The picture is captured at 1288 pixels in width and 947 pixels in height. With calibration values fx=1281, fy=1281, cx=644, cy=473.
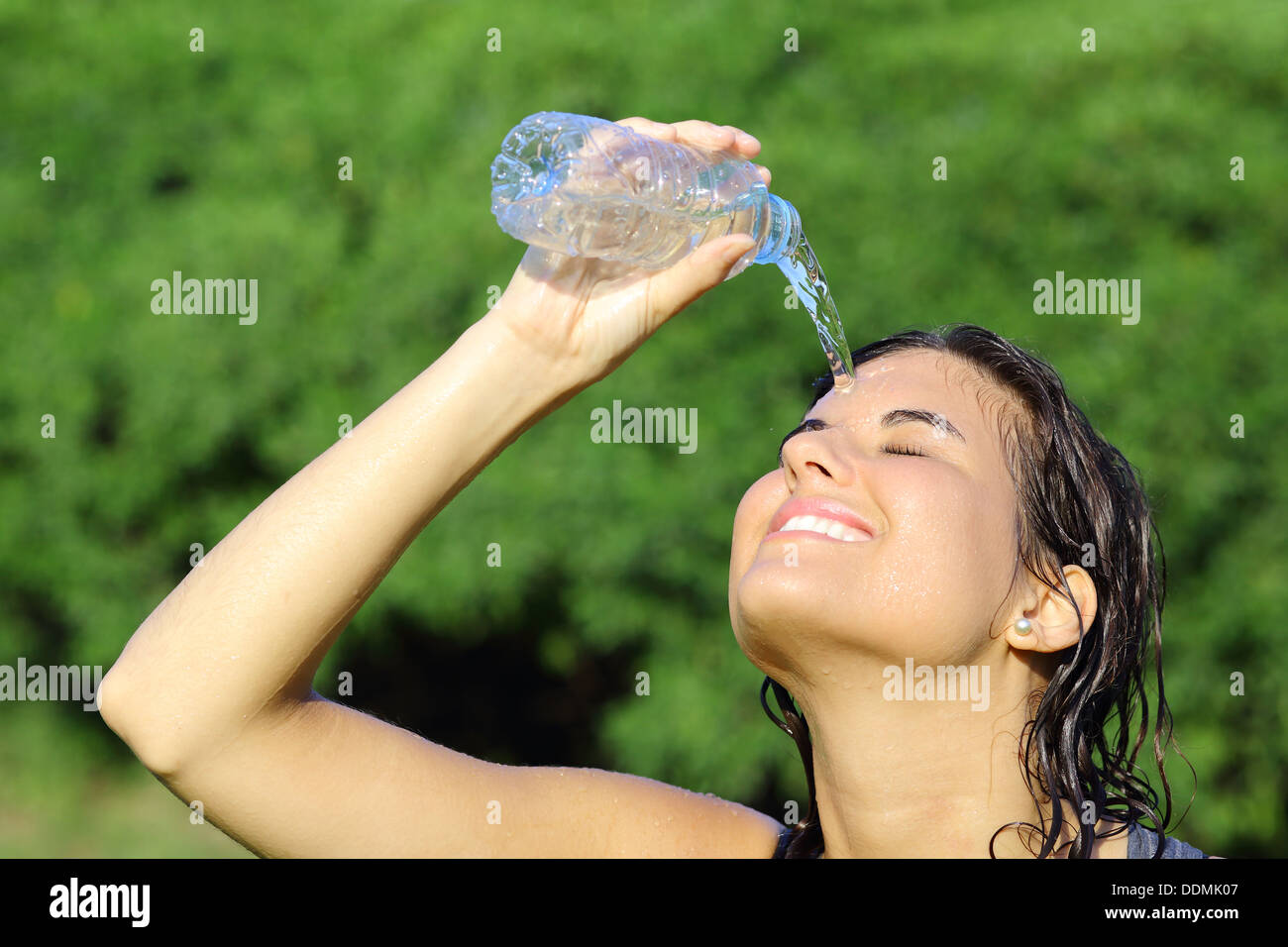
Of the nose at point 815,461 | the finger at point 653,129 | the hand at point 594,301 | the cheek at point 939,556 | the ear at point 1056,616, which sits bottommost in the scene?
the ear at point 1056,616

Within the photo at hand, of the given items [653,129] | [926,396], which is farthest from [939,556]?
[653,129]

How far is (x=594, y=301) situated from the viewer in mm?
2195

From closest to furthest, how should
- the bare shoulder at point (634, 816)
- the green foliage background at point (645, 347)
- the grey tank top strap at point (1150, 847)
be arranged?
the grey tank top strap at point (1150, 847) < the bare shoulder at point (634, 816) < the green foliage background at point (645, 347)

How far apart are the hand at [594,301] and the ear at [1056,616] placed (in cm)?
88

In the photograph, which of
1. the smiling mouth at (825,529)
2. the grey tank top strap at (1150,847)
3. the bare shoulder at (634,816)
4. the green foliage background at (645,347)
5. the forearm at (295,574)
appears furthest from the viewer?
the green foliage background at (645,347)

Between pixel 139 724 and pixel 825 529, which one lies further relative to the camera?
pixel 825 529

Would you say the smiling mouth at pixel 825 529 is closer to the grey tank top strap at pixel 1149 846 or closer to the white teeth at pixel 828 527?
the white teeth at pixel 828 527

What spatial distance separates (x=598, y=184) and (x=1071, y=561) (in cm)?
114

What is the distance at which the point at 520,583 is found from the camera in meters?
5.25

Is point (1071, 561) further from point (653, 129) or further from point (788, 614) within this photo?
point (653, 129)

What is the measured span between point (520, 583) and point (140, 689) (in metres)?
3.25

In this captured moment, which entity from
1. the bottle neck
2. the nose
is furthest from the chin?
the bottle neck

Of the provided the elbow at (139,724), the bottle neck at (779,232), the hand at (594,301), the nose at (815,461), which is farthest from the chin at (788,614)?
the elbow at (139,724)

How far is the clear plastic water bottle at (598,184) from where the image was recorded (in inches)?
87.7
